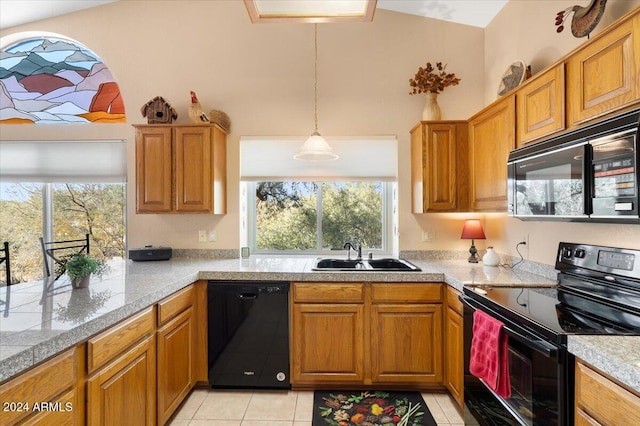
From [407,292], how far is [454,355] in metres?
0.51

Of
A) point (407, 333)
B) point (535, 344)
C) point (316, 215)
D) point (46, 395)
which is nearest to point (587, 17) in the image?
point (535, 344)

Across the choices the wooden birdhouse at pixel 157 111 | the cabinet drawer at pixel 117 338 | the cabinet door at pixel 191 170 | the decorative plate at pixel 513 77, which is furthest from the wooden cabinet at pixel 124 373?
the decorative plate at pixel 513 77

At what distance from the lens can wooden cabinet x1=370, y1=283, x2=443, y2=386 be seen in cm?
233

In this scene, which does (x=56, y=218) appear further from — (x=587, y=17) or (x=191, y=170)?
(x=587, y=17)

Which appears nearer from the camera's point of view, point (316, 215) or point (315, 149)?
point (315, 149)

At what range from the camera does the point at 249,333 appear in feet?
Result: 7.79

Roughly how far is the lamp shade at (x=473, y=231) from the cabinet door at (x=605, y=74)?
1.32 metres

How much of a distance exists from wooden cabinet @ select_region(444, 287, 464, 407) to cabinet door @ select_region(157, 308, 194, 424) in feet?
6.12

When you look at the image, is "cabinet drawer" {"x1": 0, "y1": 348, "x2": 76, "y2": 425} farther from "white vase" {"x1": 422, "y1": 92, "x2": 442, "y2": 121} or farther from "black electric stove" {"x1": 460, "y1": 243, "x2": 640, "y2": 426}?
"white vase" {"x1": 422, "y1": 92, "x2": 442, "y2": 121}

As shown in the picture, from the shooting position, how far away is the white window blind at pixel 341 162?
10.0ft

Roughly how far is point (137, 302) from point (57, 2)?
3.11 metres

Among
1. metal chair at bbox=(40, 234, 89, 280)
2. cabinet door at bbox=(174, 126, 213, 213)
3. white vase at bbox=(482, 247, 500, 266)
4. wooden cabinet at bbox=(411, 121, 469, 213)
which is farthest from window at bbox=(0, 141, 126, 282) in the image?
white vase at bbox=(482, 247, 500, 266)

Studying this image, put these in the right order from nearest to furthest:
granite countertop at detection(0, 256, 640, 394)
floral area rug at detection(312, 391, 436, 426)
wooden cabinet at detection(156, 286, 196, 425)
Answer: granite countertop at detection(0, 256, 640, 394), wooden cabinet at detection(156, 286, 196, 425), floral area rug at detection(312, 391, 436, 426)

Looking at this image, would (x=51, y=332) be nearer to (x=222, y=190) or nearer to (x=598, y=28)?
(x=222, y=190)
